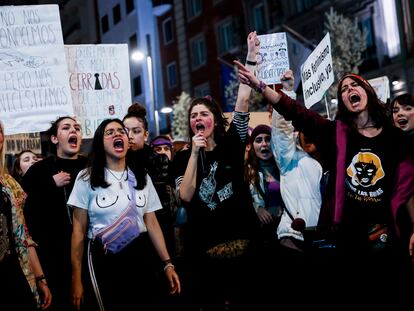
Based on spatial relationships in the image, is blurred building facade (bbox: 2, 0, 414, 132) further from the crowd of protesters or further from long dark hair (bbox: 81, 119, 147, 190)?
long dark hair (bbox: 81, 119, 147, 190)

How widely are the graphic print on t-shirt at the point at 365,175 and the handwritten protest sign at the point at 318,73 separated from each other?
1.81 metres

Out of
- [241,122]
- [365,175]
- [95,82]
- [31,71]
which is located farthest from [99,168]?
[95,82]

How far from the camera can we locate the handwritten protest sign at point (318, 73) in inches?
224

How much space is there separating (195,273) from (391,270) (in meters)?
1.42

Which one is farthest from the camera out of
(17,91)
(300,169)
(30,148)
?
(30,148)

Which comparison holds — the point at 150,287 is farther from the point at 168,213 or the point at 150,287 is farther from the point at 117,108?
the point at 117,108

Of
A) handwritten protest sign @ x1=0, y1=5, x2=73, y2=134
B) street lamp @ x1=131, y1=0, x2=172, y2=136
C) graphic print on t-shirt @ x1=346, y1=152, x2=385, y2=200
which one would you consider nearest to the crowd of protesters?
graphic print on t-shirt @ x1=346, y1=152, x2=385, y2=200

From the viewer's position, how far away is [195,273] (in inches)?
176

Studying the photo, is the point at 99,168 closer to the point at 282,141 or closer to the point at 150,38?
the point at 282,141

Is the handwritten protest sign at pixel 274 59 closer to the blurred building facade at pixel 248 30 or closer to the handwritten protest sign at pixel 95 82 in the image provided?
the handwritten protest sign at pixel 95 82

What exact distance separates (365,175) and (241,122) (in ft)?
3.40

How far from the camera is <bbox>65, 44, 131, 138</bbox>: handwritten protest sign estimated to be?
657 cm

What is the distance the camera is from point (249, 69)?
4469 millimetres

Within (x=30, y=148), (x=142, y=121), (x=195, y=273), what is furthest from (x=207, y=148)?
(x=30, y=148)
